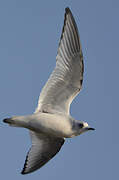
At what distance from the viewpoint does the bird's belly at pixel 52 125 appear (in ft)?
36.2

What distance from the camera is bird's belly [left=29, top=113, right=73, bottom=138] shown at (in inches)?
434

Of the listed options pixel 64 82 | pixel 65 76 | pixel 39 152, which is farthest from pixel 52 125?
pixel 39 152

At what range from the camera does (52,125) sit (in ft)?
36.3

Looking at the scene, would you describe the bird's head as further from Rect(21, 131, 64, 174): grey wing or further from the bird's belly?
Rect(21, 131, 64, 174): grey wing

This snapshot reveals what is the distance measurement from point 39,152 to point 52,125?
1.48 meters

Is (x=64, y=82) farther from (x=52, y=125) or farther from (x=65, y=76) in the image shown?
(x=52, y=125)

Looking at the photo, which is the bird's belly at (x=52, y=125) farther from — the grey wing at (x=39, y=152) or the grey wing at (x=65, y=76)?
the grey wing at (x=39, y=152)

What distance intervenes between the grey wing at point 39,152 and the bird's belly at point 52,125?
1083mm

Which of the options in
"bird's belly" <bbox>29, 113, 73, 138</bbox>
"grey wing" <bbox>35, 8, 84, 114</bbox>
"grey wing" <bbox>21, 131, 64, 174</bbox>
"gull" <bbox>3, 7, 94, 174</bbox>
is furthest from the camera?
"grey wing" <bbox>21, 131, 64, 174</bbox>

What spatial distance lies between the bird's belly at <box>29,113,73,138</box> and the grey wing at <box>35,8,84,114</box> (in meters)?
0.38

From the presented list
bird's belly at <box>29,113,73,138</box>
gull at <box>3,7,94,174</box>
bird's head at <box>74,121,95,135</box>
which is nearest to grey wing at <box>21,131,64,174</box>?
gull at <box>3,7,94,174</box>

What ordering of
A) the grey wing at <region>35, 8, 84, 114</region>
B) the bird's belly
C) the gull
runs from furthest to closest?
the grey wing at <region>35, 8, 84, 114</region>
the gull
the bird's belly

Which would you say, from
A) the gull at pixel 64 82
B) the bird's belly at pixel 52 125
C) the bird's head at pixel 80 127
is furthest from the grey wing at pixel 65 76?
the bird's head at pixel 80 127

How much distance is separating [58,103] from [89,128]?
1017 mm
